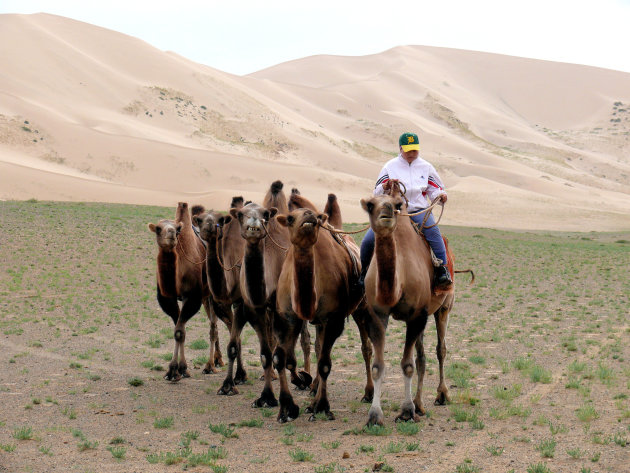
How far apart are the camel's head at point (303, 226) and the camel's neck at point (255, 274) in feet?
3.17

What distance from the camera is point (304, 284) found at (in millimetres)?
7812

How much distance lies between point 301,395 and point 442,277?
2716mm

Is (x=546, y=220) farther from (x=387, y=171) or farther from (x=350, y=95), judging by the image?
(x=350, y=95)

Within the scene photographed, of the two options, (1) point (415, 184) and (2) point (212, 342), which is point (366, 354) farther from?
(2) point (212, 342)

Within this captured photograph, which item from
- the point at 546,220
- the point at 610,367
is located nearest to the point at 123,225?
the point at 610,367

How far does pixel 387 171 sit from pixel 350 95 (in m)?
127

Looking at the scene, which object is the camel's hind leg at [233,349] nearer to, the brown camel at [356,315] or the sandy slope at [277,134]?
the brown camel at [356,315]

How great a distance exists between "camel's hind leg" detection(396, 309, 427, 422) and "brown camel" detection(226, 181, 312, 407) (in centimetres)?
131

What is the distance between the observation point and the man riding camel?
868 cm

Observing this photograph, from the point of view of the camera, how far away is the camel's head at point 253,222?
843 centimetres

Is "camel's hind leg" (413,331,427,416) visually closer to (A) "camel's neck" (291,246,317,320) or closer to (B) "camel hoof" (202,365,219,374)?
(A) "camel's neck" (291,246,317,320)

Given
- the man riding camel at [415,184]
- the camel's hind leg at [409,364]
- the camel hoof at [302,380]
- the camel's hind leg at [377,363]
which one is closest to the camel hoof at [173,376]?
the camel hoof at [302,380]

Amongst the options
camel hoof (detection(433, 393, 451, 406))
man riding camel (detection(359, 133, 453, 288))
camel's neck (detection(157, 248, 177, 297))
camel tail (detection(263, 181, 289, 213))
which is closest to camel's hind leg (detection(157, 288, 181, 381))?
camel's neck (detection(157, 248, 177, 297))

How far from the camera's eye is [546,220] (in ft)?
196
